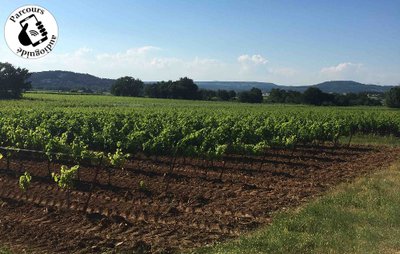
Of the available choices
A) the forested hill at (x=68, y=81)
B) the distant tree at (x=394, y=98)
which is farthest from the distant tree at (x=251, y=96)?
the forested hill at (x=68, y=81)

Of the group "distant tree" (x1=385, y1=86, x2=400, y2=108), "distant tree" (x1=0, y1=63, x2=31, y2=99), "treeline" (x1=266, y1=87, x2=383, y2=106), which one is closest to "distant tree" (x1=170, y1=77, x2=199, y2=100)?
"treeline" (x1=266, y1=87, x2=383, y2=106)

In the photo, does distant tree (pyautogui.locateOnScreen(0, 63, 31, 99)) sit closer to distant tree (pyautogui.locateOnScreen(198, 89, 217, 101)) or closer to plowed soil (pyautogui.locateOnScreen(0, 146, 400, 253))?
distant tree (pyautogui.locateOnScreen(198, 89, 217, 101))

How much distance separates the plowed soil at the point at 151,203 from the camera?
7.67 meters

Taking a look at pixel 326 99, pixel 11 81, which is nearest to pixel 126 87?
pixel 11 81

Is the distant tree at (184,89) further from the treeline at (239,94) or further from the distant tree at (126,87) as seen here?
the distant tree at (126,87)

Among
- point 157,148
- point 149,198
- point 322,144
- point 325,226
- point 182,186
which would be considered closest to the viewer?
point 325,226

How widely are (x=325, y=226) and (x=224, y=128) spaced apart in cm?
1153

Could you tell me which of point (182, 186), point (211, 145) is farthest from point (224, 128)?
point (182, 186)

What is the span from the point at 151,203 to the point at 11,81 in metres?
80.6

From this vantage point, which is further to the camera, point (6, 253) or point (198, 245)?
point (198, 245)

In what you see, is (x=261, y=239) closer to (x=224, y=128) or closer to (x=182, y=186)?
(x=182, y=186)

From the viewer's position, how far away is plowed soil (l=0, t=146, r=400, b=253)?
767 centimetres

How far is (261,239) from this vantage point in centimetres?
763

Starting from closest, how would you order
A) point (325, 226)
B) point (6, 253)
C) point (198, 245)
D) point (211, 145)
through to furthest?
point (6, 253) → point (198, 245) → point (325, 226) → point (211, 145)
